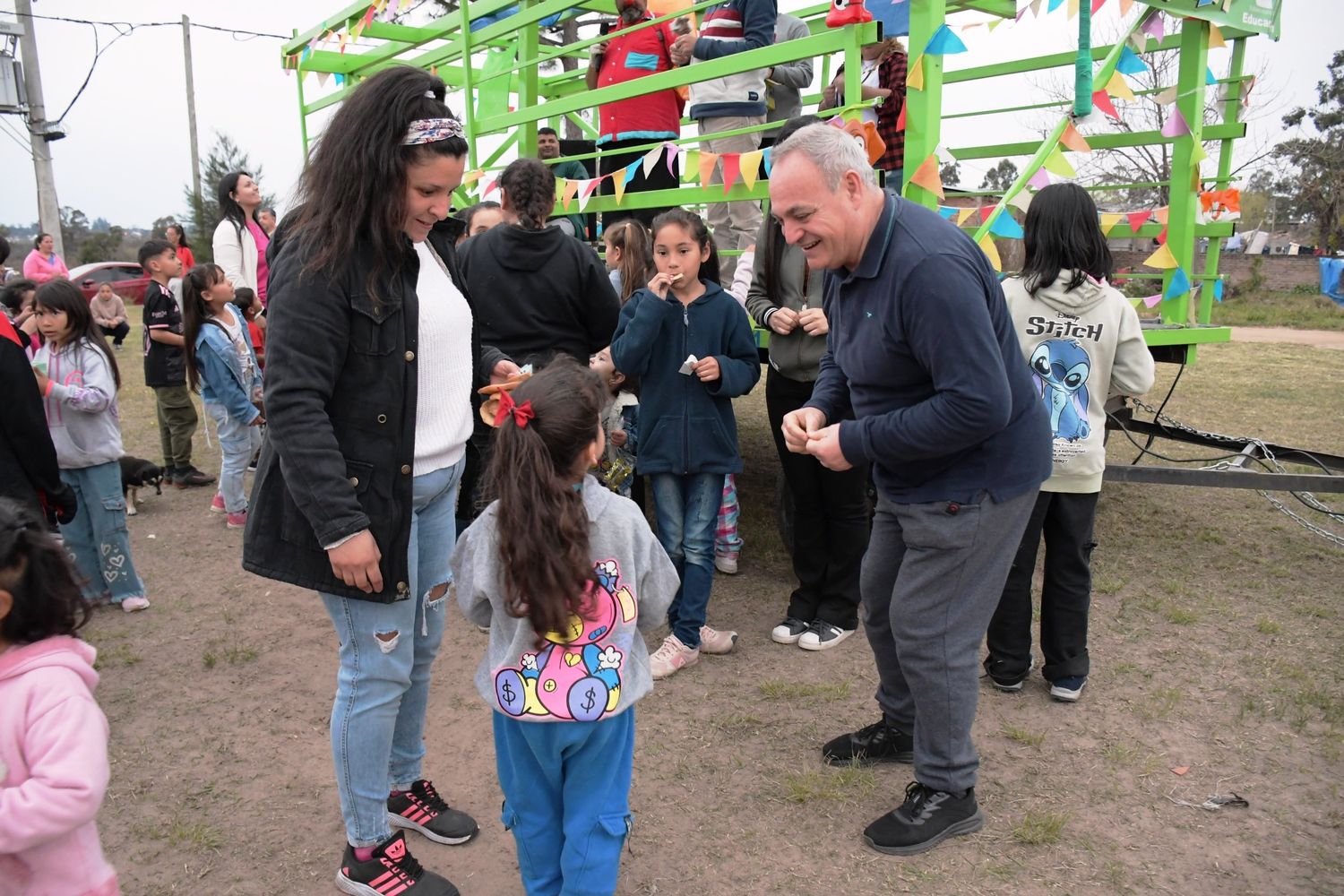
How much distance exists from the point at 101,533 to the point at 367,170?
3325 millimetres

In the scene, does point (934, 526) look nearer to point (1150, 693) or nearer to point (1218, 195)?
point (1150, 693)

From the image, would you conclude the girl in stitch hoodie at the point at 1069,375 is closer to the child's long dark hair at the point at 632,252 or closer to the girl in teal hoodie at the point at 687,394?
the girl in teal hoodie at the point at 687,394

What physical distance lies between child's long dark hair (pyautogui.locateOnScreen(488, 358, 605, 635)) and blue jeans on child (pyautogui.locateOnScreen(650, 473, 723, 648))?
166cm

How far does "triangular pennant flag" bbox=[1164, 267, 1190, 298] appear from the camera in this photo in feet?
14.3

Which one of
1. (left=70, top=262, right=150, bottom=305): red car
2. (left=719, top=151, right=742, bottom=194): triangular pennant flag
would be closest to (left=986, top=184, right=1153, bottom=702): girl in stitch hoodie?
(left=719, top=151, right=742, bottom=194): triangular pennant flag

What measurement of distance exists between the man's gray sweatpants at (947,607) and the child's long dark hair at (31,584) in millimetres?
1927

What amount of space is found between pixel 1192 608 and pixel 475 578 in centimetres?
361

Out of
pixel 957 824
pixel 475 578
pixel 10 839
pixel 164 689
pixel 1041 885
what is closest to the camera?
pixel 10 839

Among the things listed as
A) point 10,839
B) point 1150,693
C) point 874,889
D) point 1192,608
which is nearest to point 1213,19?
point 1192,608

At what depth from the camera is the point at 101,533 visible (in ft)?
14.5

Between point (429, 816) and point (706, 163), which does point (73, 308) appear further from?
point (429, 816)

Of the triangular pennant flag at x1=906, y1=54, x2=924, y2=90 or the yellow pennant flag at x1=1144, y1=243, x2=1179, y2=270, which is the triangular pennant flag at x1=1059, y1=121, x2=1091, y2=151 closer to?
the yellow pennant flag at x1=1144, y1=243, x2=1179, y2=270

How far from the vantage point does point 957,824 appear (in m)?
2.61

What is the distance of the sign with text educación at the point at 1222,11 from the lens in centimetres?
422
